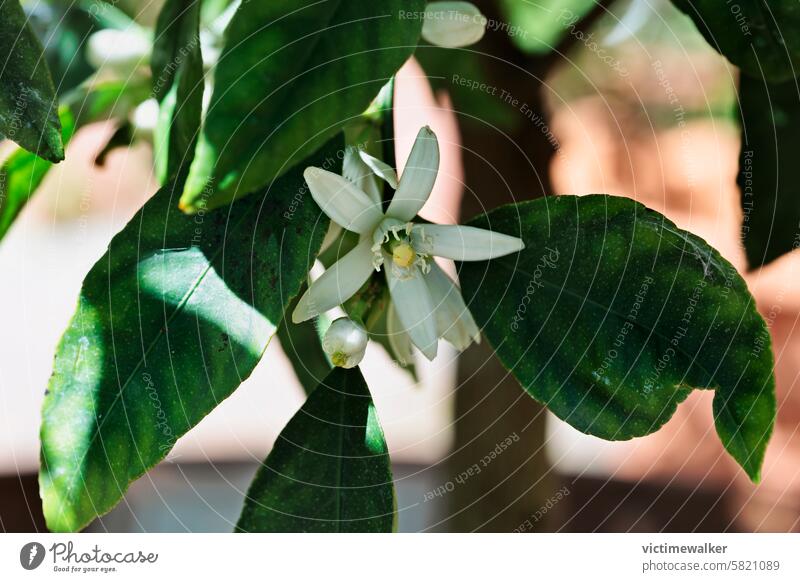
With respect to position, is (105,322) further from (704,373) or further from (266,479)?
(704,373)

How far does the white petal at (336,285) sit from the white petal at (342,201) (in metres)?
0.01

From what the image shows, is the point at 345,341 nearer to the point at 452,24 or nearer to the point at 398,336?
the point at 398,336

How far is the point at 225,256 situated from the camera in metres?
0.37

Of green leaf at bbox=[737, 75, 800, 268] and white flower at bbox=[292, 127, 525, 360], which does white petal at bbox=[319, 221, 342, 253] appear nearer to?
white flower at bbox=[292, 127, 525, 360]

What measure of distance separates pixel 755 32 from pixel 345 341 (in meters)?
0.29

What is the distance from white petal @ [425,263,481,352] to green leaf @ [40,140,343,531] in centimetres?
7

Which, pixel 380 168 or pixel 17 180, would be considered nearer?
pixel 380 168

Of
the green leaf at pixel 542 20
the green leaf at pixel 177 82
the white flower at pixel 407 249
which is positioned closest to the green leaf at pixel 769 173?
the green leaf at pixel 542 20

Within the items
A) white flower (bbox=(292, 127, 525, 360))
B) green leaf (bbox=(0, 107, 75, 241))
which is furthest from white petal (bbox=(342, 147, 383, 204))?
green leaf (bbox=(0, 107, 75, 241))

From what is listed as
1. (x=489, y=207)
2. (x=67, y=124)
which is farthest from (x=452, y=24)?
(x=67, y=124)

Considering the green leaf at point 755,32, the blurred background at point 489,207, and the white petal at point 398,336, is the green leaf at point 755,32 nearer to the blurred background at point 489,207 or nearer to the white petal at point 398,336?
the blurred background at point 489,207

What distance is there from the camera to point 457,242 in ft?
1.31
